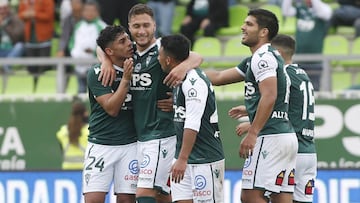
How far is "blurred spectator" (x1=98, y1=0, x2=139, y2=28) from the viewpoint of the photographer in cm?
1866

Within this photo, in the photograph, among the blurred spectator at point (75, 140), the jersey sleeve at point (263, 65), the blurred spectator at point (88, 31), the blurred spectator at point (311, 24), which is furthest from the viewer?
the blurred spectator at point (88, 31)

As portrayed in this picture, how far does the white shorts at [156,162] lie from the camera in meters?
11.4

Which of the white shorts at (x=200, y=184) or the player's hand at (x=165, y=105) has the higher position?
the player's hand at (x=165, y=105)

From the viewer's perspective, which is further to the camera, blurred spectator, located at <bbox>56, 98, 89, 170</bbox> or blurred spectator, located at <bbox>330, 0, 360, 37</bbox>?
blurred spectator, located at <bbox>330, 0, 360, 37</bbox>

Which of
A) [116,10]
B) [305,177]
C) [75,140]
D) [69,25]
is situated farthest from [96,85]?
[69,25]

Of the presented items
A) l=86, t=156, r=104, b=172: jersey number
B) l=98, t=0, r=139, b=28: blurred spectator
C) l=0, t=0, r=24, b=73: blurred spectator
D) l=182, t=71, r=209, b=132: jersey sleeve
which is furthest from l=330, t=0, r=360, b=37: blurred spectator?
l=182, t=71, r=209, b=132: jersey sleeve

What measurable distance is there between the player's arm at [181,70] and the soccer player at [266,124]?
495 millimetres

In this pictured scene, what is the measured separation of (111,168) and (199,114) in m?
1.39

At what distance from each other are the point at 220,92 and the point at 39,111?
2658mm

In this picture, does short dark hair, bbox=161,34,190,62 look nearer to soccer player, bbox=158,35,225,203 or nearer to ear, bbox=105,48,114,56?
soccer player, bbox=158,35,225,203

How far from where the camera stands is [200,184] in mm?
10930

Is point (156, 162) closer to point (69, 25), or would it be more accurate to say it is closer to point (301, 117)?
point (301, 117)

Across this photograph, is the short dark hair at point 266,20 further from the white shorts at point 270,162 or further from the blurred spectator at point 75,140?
the blurred spectator at point 75,140

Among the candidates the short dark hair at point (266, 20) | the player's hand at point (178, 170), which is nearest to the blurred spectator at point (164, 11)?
the short dark hair at point (266, 20)
